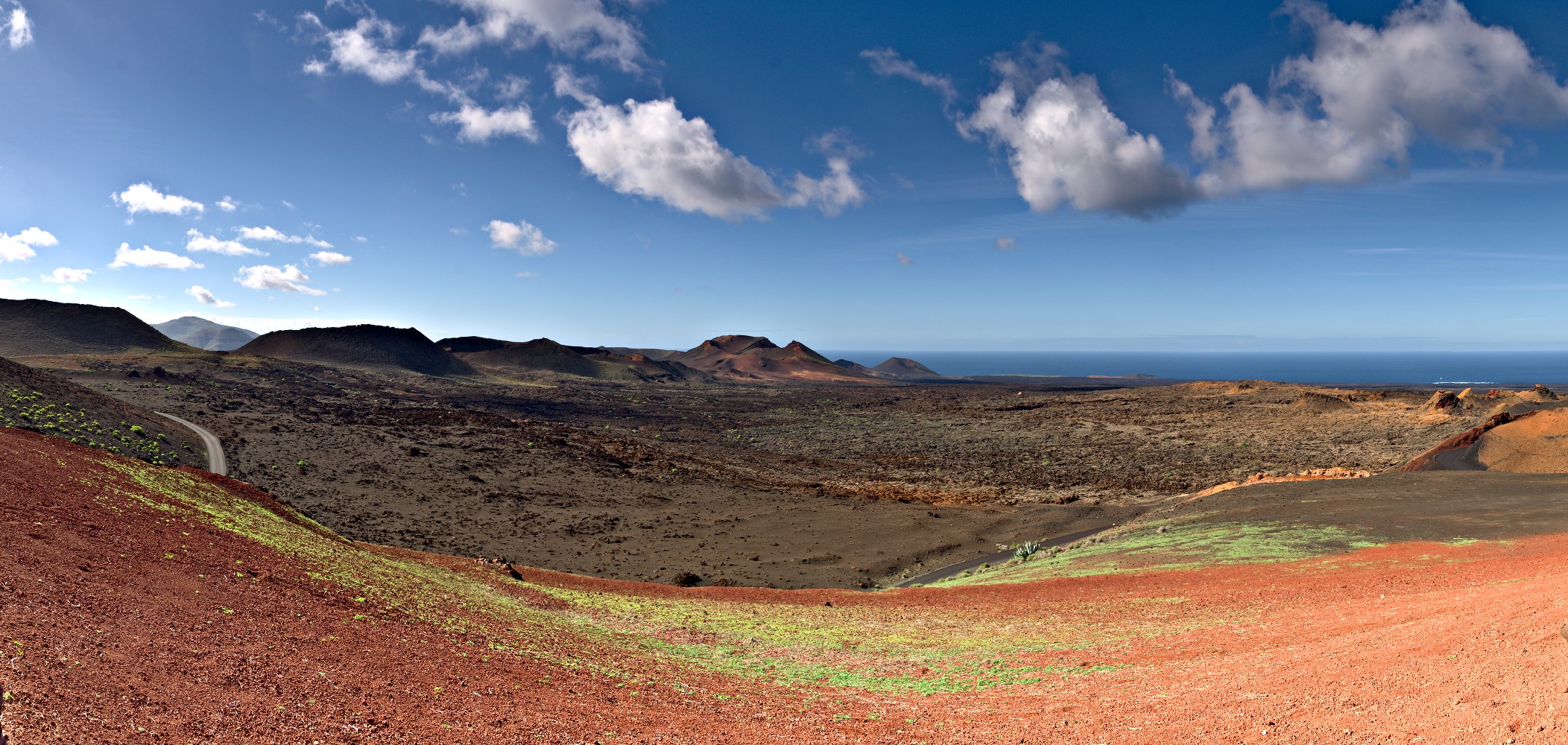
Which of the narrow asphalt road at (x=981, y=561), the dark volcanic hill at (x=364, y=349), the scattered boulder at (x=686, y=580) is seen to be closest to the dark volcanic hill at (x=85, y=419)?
the scattered boulder at (x=686, y=580)

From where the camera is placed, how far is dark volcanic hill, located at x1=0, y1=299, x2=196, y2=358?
80812 millimetres

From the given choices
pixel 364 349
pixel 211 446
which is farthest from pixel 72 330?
pixel 211 446

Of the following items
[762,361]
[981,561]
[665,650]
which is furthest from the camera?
[762,361]

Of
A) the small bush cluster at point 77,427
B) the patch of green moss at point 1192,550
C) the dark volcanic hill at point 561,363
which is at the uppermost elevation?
the dark volcanic hill at point 561,363

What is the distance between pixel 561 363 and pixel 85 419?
10973 cm

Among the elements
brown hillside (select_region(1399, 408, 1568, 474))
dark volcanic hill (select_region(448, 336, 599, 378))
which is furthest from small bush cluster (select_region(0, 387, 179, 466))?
dark volcanic hill (select_region(448, 336, 599, 378))

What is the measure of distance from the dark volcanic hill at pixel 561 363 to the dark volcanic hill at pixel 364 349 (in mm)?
7156

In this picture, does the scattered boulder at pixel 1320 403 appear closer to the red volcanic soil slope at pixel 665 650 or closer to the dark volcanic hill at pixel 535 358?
the red volcanic soil slope at pixel 665 650

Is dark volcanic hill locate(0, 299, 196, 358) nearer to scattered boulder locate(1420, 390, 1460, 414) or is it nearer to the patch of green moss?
the patch of green moss

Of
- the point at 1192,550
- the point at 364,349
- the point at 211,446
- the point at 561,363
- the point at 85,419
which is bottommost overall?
the point at 1192,550

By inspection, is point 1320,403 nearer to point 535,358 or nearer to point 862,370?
point 535,358

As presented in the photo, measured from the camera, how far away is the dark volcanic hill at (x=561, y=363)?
5148 inches

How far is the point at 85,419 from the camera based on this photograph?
26656 millimetres

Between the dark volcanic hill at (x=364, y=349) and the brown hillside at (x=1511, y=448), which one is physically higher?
the dark volcanic hill at (x=364, y=349)
